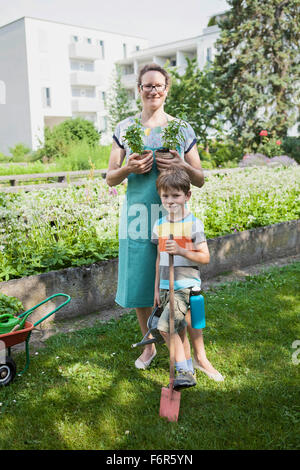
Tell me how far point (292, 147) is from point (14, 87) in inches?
1018

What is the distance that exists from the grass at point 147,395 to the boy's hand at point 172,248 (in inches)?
39.8

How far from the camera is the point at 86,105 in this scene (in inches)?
1516

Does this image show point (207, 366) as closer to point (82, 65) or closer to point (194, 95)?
point (194, 95)

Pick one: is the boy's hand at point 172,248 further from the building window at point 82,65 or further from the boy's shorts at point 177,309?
the building window at point 82,65

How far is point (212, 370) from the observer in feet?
10.7

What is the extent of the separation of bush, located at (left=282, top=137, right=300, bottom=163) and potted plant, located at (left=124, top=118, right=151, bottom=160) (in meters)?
14.6

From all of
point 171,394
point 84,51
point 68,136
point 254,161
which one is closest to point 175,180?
point 171,394

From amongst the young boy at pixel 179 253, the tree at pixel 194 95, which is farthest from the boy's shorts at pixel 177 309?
the tree at pixel 194 95

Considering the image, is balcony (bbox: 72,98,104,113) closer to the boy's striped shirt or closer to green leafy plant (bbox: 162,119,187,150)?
green leafy plant (bbox: 162,119,187,150)

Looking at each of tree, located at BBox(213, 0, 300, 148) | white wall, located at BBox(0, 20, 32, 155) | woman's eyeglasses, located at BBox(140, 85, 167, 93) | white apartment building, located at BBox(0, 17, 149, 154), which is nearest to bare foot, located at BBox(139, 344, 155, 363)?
woman's eyeglasses, located at BBox(140, 85, 167, 93)

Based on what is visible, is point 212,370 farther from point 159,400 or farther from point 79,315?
point 79,315

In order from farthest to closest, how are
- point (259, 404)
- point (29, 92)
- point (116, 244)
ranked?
1. point (29, 92)
2. point (116, 244)
3. point (259, 404)

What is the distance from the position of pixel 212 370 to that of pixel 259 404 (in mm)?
477
